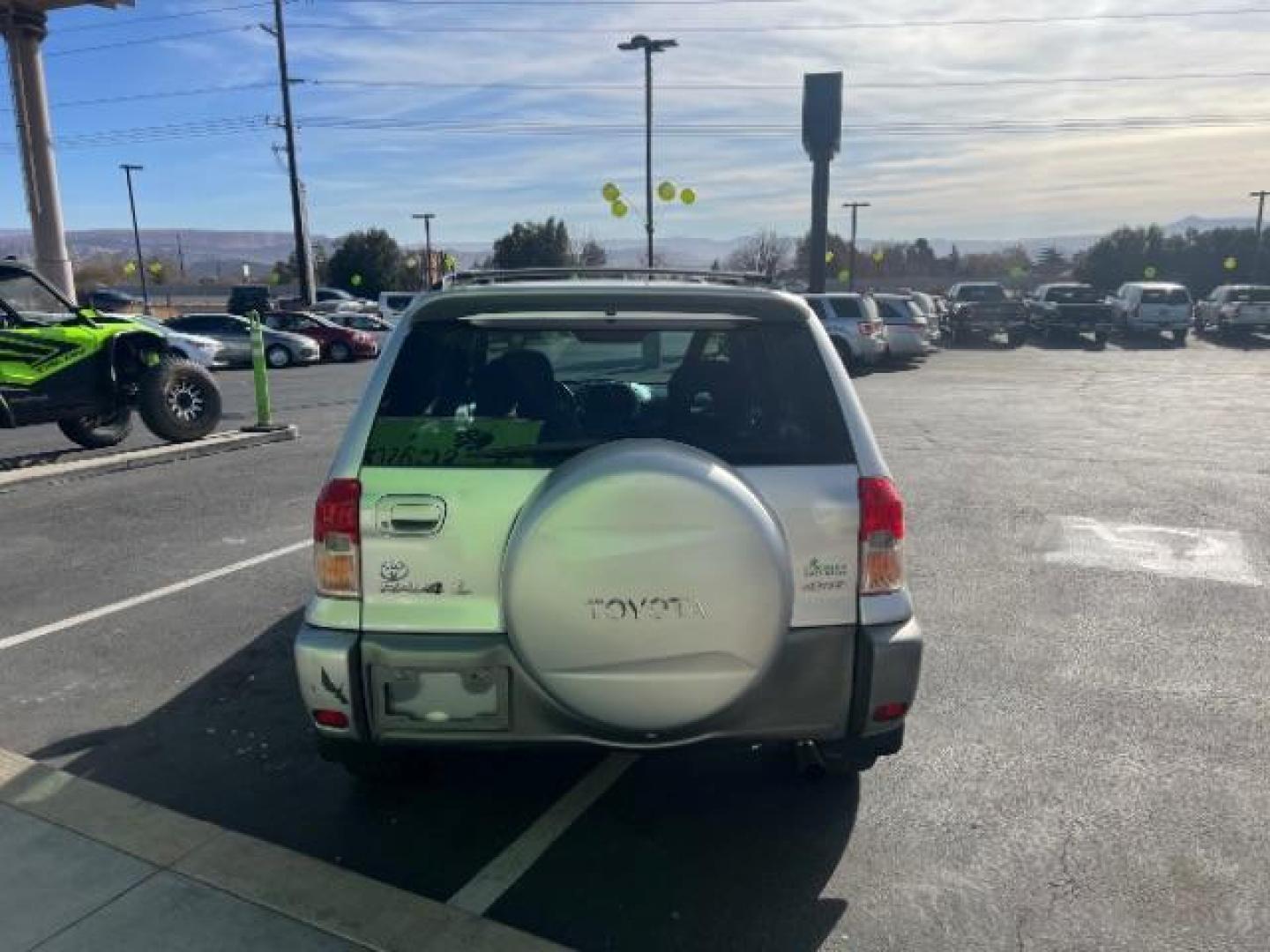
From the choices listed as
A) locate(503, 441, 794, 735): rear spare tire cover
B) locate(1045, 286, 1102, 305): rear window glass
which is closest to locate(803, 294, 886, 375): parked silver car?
locate(1045, 286, 1102, 305): rear window glass

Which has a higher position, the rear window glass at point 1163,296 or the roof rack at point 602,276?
the roof rack at point 602,276

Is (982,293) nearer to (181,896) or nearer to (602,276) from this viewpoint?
(602,276)

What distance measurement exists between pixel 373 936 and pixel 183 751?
1.56m

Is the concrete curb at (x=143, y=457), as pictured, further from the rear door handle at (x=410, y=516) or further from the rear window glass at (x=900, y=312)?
the rear window glass at (x=900, y=312)

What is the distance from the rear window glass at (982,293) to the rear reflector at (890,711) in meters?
30.5

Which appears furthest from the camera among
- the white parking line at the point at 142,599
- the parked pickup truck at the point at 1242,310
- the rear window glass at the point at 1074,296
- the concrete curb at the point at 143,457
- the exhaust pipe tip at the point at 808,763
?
the parked pickup truck at the point at 1242,310

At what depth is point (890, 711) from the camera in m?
2.94

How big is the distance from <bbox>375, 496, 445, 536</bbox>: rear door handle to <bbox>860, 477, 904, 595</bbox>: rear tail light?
4.17ft

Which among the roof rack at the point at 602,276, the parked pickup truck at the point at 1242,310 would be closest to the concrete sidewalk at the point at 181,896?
the roof rack at the point at 602,276

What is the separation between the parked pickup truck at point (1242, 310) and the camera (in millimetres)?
31312

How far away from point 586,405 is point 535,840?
1.54 metres

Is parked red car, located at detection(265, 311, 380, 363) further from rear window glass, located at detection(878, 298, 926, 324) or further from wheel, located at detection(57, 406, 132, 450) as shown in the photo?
wheel, located at detection(57, 406, 132, 450)

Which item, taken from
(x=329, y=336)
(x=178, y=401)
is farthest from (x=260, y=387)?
(x=329, y=336)

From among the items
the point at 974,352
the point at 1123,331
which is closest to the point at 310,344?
the point at 974,352
